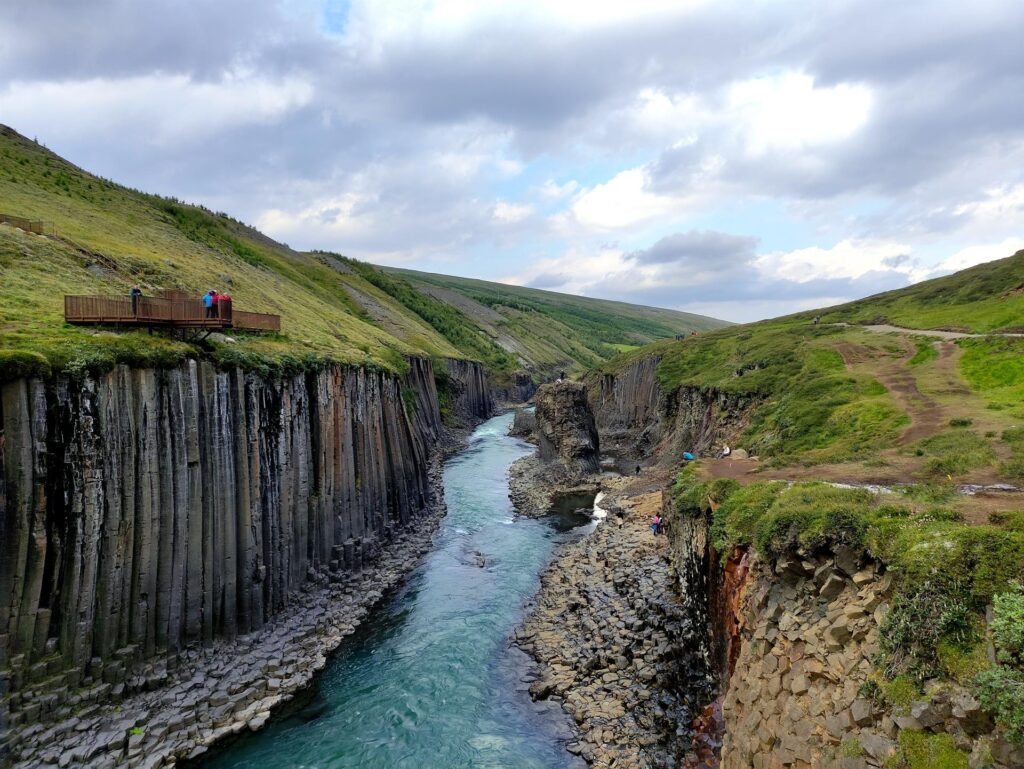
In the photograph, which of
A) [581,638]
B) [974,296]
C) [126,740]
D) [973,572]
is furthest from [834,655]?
[974,296]

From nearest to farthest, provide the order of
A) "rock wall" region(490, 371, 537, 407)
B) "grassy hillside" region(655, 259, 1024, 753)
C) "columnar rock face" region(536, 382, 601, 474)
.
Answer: "grassy hillside" region(655, 259, 1024, 753), "columnar rock face" region(536, 382, 601, 474), "rock wall" region(490, 371, 537, 407)

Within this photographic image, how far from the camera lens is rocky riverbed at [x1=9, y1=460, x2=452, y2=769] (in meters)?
15.2

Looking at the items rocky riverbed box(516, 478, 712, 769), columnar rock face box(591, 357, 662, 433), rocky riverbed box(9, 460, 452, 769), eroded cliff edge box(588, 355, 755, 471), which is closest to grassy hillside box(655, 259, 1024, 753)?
eroded cliff edge box(588, 355, 755, 471)

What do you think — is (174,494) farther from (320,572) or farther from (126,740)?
(320,572)

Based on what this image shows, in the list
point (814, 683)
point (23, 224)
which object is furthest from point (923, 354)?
point (23, 224)

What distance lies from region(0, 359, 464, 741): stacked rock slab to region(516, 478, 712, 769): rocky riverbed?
37.5 feet

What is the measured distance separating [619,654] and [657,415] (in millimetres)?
38340

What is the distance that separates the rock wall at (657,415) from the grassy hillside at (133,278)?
24.8 m

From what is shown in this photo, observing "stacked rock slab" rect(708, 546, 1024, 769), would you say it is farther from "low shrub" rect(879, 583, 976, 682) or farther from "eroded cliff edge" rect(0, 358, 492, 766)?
"eroded cliff edge" rect(0, 358, 492, 766)

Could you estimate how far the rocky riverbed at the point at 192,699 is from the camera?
50.0ft

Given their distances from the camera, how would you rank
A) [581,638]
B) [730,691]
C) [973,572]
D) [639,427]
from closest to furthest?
[973,572] → [730,691] → [581,638] → [639,427]

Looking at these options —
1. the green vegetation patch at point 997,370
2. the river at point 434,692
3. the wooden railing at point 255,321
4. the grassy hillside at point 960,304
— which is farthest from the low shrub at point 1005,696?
the grassy hillside at point 960,304

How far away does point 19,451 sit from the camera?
51.0ft

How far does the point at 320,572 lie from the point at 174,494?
29.7 feet
